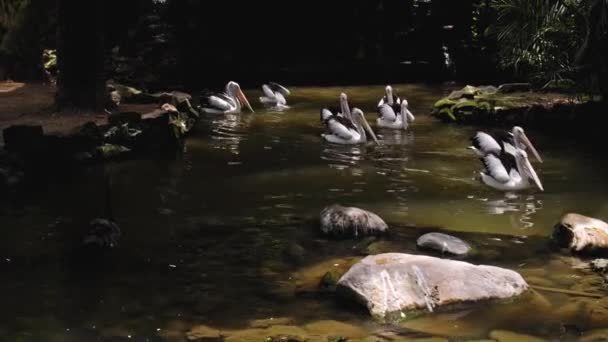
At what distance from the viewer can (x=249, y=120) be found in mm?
17500

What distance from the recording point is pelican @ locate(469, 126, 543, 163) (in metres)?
12.8

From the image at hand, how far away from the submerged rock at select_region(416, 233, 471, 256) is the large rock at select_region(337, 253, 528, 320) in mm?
942

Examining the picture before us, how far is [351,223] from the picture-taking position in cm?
909

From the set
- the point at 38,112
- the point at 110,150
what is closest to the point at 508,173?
the point at 110,150

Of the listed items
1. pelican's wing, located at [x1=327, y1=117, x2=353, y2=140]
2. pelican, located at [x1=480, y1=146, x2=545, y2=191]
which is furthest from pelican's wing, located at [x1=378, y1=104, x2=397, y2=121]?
Result: pelican, located at [x1=480, y1=146, x2=545, y2=191]

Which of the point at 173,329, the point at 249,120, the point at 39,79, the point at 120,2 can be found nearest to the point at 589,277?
the point at 173,329

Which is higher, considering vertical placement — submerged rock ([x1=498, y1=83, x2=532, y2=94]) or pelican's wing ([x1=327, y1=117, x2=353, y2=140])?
submerged rock ([x1=498, y1=83, x2=532, y2=94])

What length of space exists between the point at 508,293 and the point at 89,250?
13.3 feet

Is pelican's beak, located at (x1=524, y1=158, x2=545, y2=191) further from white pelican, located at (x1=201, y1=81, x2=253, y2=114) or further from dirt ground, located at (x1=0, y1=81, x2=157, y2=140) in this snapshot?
white pelican, located at (x1=201, y1=81, x2=253, y2=114)

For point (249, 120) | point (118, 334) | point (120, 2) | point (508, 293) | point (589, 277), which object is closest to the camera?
point (118, 334)

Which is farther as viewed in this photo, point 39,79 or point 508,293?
point 39,79

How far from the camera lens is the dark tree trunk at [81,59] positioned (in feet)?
46.3

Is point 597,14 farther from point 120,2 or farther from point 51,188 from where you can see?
point 120,2

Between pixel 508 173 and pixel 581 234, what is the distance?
9.63 feet
